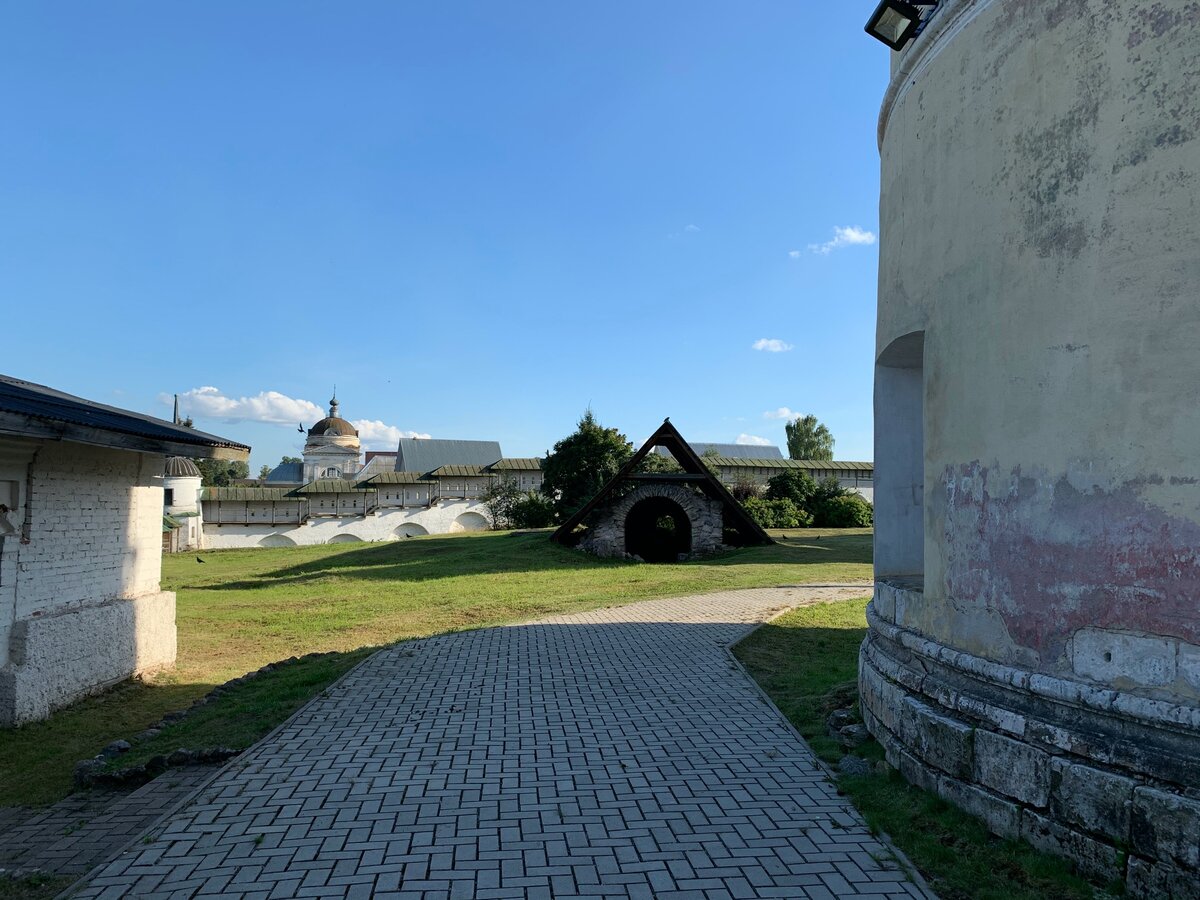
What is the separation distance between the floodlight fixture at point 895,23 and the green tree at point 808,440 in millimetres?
53518

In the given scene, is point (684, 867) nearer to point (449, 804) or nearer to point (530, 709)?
point (449, 804)

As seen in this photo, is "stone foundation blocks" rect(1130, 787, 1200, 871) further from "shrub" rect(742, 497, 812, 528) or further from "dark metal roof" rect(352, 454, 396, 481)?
"dark metal roof" rect(352, 454, 396, 481)

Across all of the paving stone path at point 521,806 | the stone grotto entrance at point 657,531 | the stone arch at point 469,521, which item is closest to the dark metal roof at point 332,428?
the stone arch at point 469,521

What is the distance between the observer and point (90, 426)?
23.7 ft

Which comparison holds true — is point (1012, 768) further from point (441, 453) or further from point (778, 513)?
point (441, 453)

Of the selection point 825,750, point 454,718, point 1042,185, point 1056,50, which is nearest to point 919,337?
point 1042,185

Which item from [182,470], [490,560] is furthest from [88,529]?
[182,470]

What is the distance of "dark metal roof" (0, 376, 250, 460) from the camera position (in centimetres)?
650

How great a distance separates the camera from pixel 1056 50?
4.22 metres

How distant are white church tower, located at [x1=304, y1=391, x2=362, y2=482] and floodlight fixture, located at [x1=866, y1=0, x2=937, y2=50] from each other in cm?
6422

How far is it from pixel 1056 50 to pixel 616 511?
17.9 meters

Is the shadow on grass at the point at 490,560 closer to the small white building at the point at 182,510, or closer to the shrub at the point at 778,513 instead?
the shrub at the point at 778,513

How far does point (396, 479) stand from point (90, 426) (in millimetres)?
33195

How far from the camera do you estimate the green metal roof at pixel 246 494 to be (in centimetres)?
3644
